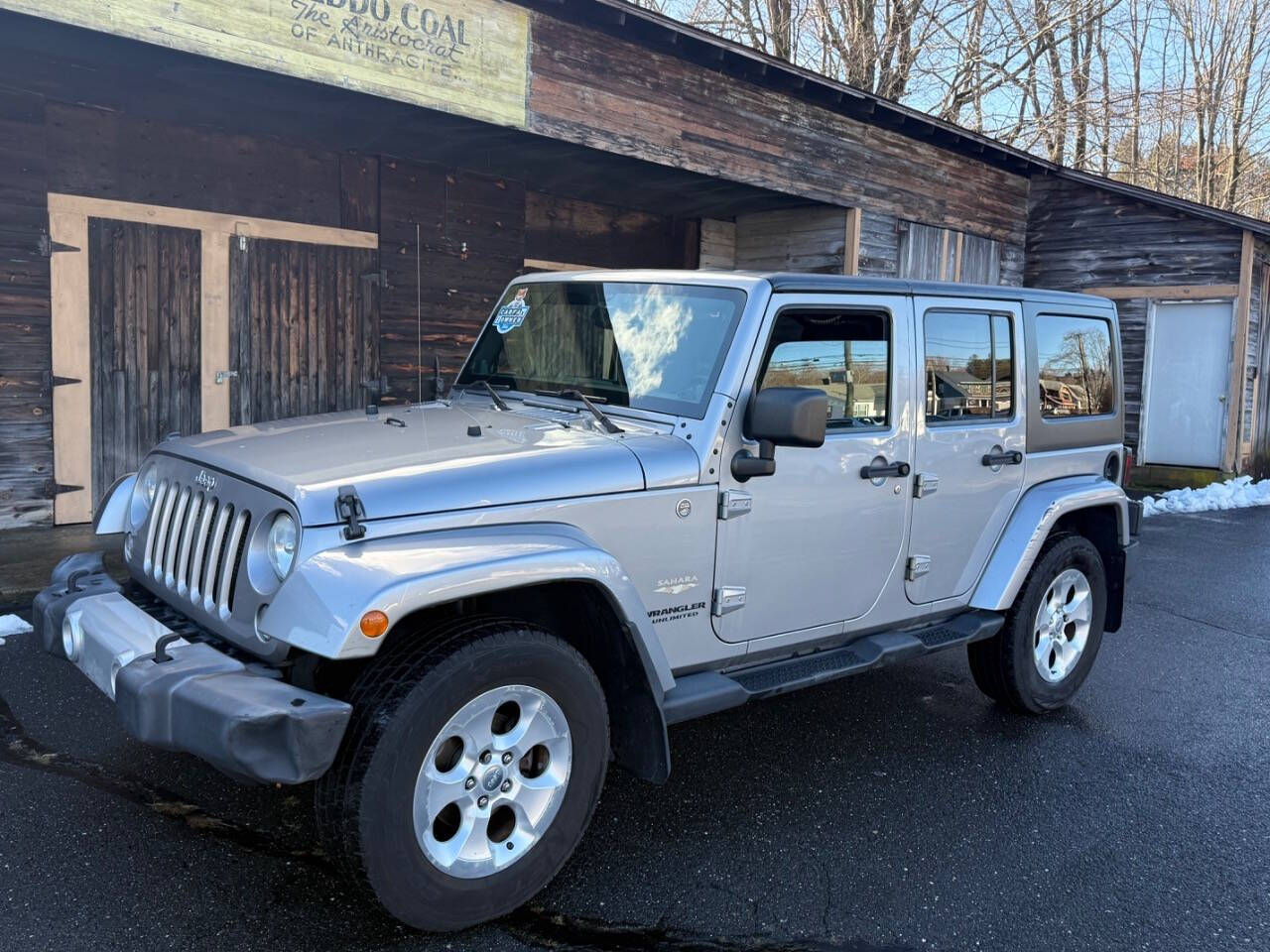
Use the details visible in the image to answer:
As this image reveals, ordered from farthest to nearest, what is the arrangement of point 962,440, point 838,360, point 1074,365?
point 1074,365
point 962,440
point 838,360

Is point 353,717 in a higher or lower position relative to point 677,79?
lower

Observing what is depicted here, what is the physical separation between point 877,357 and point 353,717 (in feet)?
7.85

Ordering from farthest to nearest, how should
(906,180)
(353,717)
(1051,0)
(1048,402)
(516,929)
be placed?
1. (1051,0)
2. (906,180)
3. (1048,402)
4. (516,929)
5. (353,717)

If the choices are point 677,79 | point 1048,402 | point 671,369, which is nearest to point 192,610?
point 671,369

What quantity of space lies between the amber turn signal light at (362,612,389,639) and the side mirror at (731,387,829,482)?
1375 mm

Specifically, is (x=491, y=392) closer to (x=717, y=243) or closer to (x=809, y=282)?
(x=809, y=282)

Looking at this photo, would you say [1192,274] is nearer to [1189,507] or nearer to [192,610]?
[1189,507]

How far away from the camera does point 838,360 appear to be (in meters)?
3.87

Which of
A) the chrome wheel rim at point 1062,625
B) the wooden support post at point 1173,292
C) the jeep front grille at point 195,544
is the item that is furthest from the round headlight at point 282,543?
the wooden support post at point 1173,292

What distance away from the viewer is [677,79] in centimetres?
860

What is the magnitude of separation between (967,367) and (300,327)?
6.05 m

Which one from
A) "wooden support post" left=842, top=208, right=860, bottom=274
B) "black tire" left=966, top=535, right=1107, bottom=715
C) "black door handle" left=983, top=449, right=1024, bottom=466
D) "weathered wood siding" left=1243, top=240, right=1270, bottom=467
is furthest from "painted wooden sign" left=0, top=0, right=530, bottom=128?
"weathered wood siding" left=1243, top=240, right=1270, bottom=467

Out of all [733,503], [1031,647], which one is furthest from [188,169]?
[1031,647]

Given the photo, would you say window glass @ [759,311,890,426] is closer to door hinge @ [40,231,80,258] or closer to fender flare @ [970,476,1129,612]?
fender flare @ [970,476,1129,612]
